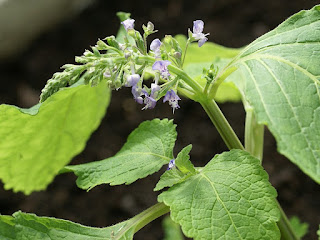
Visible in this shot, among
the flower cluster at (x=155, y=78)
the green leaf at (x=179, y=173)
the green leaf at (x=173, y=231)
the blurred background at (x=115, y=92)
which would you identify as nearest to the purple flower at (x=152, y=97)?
the flower cluster at (x=155, y=78)

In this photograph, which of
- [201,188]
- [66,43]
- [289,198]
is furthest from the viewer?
[66,43]

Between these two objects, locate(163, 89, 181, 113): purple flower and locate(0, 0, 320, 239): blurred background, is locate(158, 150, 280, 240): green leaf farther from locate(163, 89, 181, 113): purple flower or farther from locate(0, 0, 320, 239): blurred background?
locate(0, 0, 320, 239): blurred background

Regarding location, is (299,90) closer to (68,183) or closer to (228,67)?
(228,67)

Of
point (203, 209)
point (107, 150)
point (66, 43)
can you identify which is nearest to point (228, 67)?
→ point (203, 209)

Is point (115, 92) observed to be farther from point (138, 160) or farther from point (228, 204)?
point (228, 204)

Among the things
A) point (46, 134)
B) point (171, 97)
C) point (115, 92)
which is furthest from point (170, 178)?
point (115, 92)

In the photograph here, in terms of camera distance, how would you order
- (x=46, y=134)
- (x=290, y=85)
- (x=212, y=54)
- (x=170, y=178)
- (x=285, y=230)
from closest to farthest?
(x=290, y=85), (x=170, y=178), (x=285, y=230), (x=46, y=134), (x=212, y=54)
